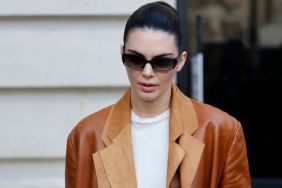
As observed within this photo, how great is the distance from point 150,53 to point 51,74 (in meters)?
2.35

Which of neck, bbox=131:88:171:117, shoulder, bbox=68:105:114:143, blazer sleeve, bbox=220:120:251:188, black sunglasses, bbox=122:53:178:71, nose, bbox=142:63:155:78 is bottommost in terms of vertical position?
blazer sleeve, bbox=220:120:251:188

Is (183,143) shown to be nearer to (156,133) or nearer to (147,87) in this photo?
(156,133)

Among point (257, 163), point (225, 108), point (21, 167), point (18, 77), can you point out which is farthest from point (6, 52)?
point (257, 163)

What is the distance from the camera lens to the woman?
8.59 feet

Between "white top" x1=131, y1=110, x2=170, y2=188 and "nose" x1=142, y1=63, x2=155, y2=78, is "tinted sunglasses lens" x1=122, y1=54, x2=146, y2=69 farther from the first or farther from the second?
"white top" x1=131, y1=110, x2=170, y2=188

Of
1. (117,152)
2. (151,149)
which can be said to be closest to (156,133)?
(151,149)

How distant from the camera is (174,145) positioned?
107 inches

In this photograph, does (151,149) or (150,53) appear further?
(151,149)

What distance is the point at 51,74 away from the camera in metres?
4.84

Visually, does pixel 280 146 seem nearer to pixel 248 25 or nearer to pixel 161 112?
pixel 248 25

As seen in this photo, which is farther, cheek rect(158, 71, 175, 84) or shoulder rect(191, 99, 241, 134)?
shoulder rect(191, 99, 241, 134)

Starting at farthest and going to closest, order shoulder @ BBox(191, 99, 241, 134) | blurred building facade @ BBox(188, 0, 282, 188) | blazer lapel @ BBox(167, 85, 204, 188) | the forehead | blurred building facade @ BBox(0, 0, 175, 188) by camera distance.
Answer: blurred building facade @ BBox(188, 0, 282, 188), blurred building facade @ BBox(0, 0, 175, 188), shoulder @ BBox(191, 99, 241, 134), blazer lapel @ BBox(167, 85, 204, 188), the forehead

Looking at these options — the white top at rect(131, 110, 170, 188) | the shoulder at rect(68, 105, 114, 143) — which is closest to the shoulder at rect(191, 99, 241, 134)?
the white top at rect(131, 110, 170, 188)

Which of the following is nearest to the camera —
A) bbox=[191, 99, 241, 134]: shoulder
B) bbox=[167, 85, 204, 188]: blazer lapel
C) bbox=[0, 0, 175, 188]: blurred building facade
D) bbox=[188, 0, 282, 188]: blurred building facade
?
bbox=[167, 85, 204, 188]: blazer lapel
